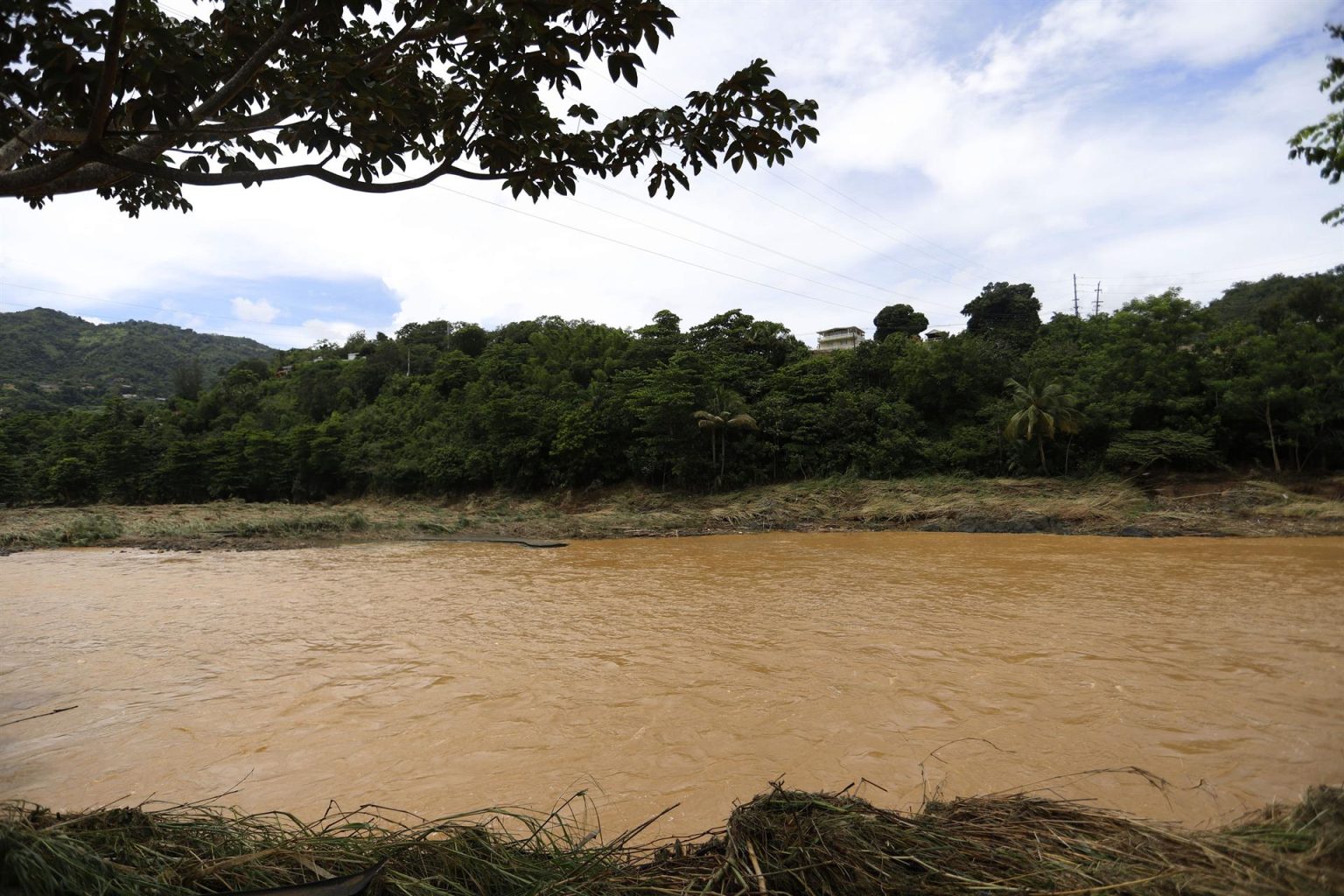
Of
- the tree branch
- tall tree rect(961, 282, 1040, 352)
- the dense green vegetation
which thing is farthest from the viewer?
tall tree rect(961, 282, 1040, 352)

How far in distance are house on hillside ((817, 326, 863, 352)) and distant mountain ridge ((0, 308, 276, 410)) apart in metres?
59.3

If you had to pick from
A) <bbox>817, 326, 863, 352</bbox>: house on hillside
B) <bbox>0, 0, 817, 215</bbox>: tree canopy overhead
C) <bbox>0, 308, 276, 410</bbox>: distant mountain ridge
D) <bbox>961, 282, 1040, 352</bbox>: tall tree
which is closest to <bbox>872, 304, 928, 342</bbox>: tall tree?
<bbox>961, 282, 1040, 352</bbox>: tall tree

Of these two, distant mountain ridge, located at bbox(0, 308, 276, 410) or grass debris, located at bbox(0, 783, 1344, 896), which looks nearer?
grass debris, located at bbox(0, 783, 1344, 896)

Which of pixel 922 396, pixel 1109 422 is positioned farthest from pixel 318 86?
pixel 922 396

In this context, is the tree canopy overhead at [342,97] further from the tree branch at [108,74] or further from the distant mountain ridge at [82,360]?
the distant mountain ridge at [82,360]

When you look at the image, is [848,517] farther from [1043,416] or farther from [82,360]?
[82,360]

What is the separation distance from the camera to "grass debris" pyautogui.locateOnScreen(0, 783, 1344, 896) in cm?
132

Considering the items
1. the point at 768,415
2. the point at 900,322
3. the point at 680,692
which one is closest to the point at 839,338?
the point at 900,322

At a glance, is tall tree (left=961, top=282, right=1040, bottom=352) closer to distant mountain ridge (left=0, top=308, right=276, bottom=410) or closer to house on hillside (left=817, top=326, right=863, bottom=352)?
house on hillside (left=817, top=326, right=863, bottom=352)

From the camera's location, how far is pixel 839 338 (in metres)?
61.2

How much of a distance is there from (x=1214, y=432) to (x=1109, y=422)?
276cm

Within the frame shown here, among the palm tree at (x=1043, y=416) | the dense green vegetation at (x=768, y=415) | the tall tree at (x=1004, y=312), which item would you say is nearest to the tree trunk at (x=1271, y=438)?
the dense green vegetation at (x=768, y=415)

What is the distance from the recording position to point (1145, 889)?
1204 millimetres

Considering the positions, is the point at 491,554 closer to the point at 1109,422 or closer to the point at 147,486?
the point at 1109,422
